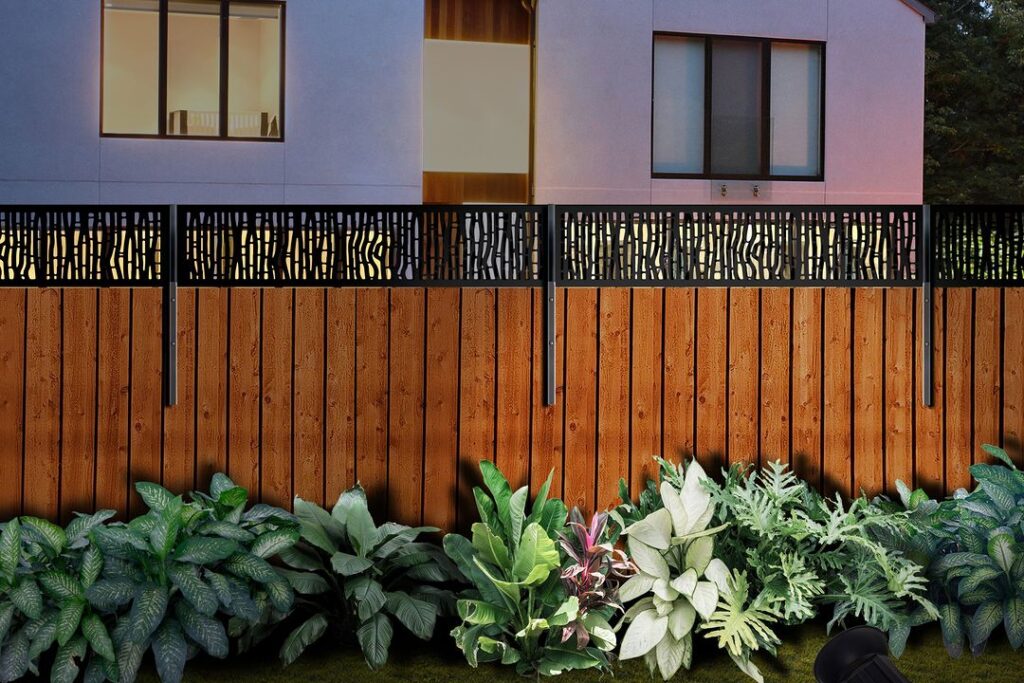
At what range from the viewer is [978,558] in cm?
405

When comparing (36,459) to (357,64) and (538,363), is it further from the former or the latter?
(357,64)

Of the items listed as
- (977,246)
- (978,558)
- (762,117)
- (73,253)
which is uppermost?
(762,117)

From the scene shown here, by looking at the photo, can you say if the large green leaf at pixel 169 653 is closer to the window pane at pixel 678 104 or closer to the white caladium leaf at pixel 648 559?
the white caladium leaf at pixel 648 559

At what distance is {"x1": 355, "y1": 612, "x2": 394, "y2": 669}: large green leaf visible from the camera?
392cm

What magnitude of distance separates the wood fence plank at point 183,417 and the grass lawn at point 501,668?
969 millimetres

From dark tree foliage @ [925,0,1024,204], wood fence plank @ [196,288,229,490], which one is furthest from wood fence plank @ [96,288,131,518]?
dark tree foliage @ [925,0,1024,204]

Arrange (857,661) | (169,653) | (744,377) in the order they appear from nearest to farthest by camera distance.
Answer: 1. (857,661)
2. (169,653)
3. (744,377)

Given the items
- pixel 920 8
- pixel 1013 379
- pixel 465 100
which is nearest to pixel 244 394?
pixel 1013 379

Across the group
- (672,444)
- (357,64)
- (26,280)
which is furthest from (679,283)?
(357,64)

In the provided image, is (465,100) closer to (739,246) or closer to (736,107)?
(736,107)

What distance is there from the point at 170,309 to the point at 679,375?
247cm

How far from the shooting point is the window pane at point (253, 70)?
357 inches

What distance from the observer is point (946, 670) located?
13.2 ft

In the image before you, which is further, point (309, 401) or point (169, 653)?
point (309, 401)
